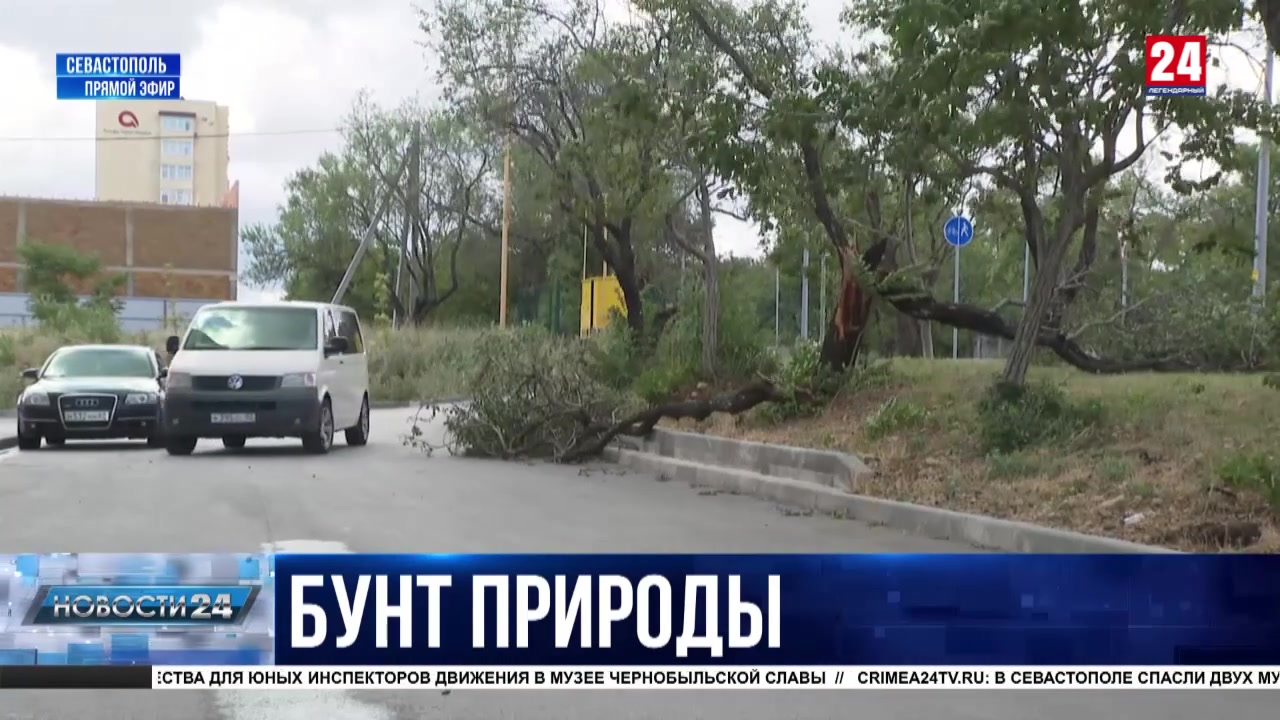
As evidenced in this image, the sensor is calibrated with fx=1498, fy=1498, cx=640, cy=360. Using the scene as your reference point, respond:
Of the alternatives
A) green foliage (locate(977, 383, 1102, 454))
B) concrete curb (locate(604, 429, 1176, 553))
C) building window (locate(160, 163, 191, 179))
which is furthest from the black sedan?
building window (locate(160, 163, 191, 179))

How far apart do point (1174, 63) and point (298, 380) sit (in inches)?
411

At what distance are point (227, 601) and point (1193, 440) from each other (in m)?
8.53

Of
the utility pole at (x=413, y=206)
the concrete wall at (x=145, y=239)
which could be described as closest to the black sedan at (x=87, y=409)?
the utility pole at (x=413, y=206)

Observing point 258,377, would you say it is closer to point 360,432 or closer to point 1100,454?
point 360,432

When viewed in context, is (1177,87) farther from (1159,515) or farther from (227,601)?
(227,601)

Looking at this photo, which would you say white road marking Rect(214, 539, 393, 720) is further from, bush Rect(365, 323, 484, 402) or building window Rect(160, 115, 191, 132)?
building window Rect(160, 115, 191, 132)

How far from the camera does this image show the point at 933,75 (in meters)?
12.0

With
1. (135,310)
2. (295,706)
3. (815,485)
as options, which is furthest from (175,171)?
(295,706)

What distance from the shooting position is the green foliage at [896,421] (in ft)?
45.6

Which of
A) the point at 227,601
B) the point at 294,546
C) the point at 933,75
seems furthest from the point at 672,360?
the point at 227,601

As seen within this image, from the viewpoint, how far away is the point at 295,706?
5629 millimetres

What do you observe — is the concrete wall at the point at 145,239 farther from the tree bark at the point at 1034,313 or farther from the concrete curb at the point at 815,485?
the tree bark at the point at 1034,313

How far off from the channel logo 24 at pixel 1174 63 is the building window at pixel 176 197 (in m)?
54.7

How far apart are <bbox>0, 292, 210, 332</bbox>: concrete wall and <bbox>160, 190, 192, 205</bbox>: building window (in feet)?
16.0
